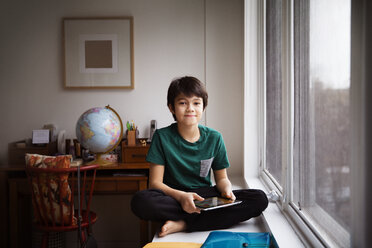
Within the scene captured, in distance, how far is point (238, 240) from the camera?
1.32 meters

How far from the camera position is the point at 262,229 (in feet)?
5.14

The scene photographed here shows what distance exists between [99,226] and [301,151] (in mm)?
2033

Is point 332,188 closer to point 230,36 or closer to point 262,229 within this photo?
point 262,229

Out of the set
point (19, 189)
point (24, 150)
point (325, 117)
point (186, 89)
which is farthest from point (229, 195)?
point (24, 150)

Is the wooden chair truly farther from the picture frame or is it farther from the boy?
the picture frame

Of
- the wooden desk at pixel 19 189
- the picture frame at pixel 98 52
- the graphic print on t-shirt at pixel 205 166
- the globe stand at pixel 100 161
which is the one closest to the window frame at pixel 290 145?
the graphic print on t-shirt at pixel 205 166

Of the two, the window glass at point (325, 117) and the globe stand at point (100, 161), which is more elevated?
the window glass at point (325, 117)

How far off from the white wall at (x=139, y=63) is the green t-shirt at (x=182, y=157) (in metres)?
0.97

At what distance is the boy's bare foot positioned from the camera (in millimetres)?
1485

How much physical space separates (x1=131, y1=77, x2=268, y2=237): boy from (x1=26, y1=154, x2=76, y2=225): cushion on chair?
20.3 inches

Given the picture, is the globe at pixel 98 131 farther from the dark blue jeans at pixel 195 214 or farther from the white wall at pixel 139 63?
the dark blue jeans at pixel 195 214

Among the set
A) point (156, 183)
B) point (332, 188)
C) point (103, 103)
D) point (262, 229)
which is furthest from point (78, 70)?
point (332, 188)

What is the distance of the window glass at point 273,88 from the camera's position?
1859mm

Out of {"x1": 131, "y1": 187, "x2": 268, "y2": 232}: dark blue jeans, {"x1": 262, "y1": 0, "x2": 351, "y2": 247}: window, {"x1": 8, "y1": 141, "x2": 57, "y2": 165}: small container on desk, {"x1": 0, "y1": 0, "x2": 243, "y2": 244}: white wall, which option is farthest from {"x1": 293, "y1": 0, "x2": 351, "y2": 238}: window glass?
{"x1": 8, "y1": 141, "x2": 57, "y2": 165}: small container on desk
